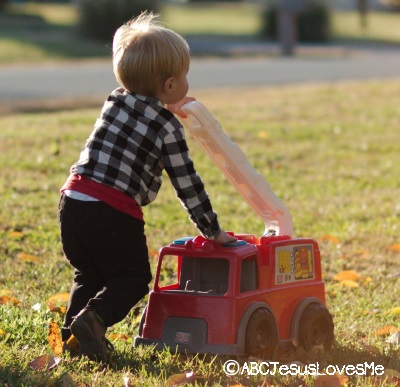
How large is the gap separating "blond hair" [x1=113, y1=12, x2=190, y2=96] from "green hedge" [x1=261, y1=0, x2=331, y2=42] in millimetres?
32844

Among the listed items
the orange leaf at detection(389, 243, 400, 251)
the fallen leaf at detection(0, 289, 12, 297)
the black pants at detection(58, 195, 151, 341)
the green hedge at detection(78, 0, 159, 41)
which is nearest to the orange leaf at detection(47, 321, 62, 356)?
the black pants at detection(58, 195, 151, 341)

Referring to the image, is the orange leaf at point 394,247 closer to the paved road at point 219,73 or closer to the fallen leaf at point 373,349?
the fallen leaf at point 373,349

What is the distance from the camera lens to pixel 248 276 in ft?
12.9

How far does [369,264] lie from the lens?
5.78 meters

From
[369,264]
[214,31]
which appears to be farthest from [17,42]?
[369,264]

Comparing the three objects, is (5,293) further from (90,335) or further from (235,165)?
(235,165)

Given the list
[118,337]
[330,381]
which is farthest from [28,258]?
[330,381]

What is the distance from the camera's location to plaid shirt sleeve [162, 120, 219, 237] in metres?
3.73

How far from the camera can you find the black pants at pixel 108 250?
3736 mm

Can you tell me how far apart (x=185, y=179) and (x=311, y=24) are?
111 feet

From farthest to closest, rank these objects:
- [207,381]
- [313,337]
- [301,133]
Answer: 1. [301,133]
2. [313,337]
3. [207,381]

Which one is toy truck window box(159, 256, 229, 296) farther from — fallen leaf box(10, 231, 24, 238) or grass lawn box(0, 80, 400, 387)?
fallen leaf box(10, 231, 24, 238)

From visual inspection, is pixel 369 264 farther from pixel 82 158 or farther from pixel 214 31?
pixel 214 31

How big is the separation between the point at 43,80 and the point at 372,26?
32.2 m
